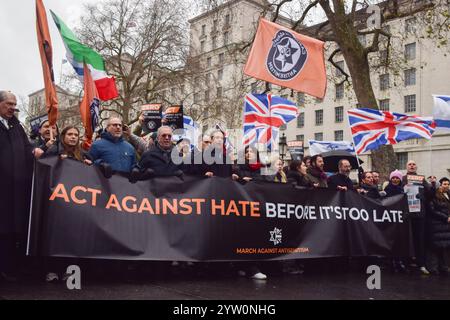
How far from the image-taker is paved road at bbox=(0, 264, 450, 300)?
5.23 metres

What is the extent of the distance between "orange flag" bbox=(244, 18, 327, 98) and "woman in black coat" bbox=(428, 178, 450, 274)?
262 cm

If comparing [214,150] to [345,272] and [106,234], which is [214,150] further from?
[345,272]

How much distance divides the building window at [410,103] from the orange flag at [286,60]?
44.1m

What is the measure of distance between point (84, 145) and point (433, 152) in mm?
43556

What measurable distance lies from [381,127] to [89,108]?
533 centimetres

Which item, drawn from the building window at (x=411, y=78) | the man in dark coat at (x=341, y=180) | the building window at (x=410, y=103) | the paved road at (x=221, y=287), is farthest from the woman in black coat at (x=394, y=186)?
the building window at (x=411, y=78)

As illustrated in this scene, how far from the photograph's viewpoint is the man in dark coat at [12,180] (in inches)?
213

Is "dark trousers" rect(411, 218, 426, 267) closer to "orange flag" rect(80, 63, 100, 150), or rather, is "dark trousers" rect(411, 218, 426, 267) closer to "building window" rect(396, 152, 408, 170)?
"orange flag" rect(80, 63, 100, 150)

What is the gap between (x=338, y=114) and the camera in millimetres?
58750

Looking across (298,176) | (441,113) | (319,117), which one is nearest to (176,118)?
(298,176)

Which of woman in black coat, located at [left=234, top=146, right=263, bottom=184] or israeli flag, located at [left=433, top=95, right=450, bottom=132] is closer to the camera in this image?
woman in black coat, located at [left=234, top=146, right=263, bottom=184]

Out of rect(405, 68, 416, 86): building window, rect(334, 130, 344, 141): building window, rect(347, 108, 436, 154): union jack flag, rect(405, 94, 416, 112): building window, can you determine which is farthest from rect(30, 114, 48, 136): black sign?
rect(334, 130, 344, 141): building window

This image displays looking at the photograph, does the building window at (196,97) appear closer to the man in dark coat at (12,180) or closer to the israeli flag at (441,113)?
the israeli flag at (441,113)
